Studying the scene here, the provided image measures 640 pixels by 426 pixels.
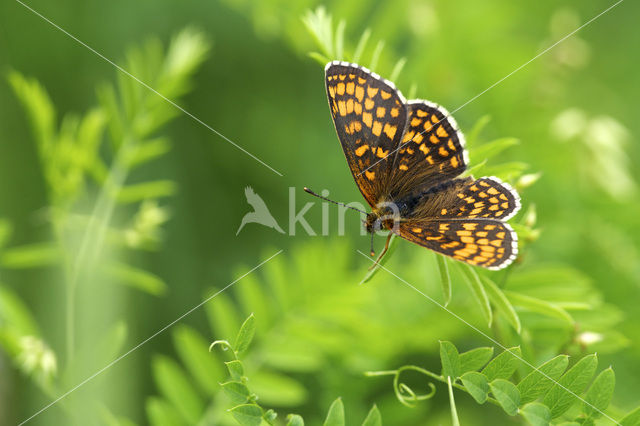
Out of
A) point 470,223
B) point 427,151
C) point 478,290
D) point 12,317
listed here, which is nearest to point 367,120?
point 427,151

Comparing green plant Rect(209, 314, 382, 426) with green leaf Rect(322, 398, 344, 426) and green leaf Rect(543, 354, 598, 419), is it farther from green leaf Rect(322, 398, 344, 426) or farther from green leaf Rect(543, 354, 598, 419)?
green leaf Rect(543, 354, 598, 419)

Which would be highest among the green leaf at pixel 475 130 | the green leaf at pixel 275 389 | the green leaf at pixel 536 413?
the green leaf at pixel 475 130

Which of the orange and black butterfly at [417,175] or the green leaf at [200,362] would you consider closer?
the orange and black butterfly at [417,175]

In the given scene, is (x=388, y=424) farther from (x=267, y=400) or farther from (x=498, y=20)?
(x=498, y=20)

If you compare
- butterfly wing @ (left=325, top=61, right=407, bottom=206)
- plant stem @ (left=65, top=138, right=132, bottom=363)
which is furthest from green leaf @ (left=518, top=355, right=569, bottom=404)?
plant stem @ (left=65, top=138, right=132, bottom=363)

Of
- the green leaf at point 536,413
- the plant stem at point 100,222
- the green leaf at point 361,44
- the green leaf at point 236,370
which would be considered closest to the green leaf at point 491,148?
the green leaf at point 361,44

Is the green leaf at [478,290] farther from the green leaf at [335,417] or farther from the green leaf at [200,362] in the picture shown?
the green leaf at [200,362]

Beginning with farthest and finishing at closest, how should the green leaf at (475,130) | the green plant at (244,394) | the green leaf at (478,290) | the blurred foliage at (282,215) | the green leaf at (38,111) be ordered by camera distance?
the green leaf at (38,111), the blurred foliage at (282,215), the green leaf at (475,130), the green leaf at (478,290), the green plant at (244,394)

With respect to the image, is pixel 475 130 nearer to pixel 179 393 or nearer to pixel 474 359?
pixel 474 359
